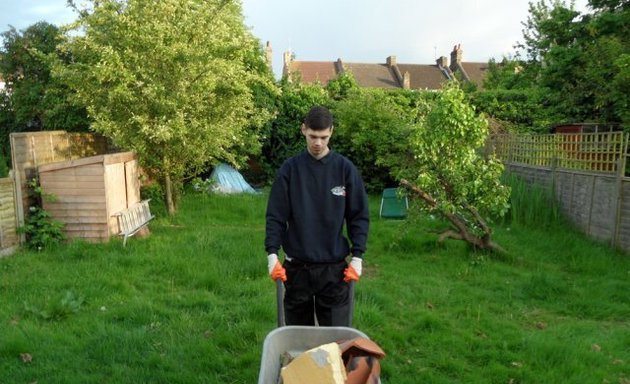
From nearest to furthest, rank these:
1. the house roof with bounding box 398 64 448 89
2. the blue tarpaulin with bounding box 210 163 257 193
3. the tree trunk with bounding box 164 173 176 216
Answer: the tree trunk with bounding box 164 173 176 216 < the blue tarpaulin with bounding box 210 163 257 193 < the house roof with bounding box 398 64 448 89

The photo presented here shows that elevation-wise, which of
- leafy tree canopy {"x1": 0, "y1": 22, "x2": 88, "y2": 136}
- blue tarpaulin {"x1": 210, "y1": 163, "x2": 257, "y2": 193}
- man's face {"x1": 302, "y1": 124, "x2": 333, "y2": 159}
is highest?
leafy tree canopy {"x1": 0, "y1": 22, "x2": 88, "y2": 136}

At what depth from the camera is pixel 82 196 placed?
779 centimetres

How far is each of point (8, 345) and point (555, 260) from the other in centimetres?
678

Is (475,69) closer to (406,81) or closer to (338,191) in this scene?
(406,81)

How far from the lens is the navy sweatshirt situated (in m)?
3.16

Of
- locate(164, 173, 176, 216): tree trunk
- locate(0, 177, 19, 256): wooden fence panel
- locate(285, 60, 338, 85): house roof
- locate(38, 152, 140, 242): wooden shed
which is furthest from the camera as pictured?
locate(285, 60, 338, 85): house roof

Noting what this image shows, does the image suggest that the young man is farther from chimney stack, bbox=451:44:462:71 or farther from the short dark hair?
chimney stack, bbox=451:44:462:71

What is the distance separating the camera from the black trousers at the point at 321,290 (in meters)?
3.19

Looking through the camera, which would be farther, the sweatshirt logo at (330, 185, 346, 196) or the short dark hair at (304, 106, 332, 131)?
the sweatshirt logo at (330, 185, 346, 196)

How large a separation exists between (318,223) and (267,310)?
210 cm

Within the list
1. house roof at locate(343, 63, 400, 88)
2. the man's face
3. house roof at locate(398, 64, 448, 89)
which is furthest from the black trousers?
house roof at locate(398, 64, 448, 89)

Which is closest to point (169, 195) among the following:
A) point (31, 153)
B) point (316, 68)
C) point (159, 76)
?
point (159, 76)

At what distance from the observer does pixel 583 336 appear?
482 centimetres

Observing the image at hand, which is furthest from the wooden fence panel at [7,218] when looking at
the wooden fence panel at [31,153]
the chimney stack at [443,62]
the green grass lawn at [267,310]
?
the chimney stack at [443,62]
